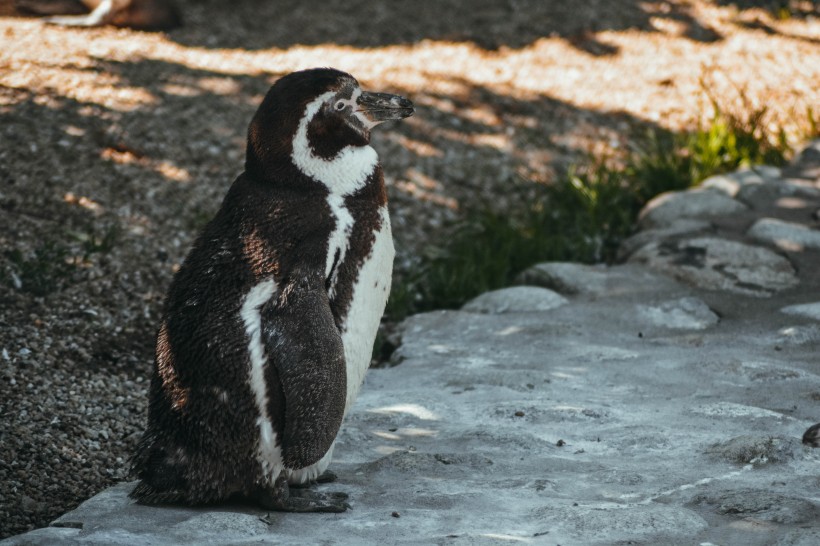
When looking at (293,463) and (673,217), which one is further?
(673,217)

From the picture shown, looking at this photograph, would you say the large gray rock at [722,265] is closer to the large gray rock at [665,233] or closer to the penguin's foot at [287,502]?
the large gray rock at [665,233]

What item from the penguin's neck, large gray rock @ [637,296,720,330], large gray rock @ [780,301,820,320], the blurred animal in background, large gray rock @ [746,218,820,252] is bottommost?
large gray rock @ [637,296,720,330]

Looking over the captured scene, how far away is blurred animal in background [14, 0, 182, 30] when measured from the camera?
7613mm

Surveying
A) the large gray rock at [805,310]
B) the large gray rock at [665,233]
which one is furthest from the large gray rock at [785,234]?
the large gray rock at [805,310]

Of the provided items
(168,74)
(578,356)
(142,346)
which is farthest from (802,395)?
(168,74)

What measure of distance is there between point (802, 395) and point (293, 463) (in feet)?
7.06

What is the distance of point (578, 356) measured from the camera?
491 cm

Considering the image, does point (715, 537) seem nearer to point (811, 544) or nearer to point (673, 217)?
point (811, 544)

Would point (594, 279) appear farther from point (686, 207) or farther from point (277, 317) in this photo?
point (277, 317)

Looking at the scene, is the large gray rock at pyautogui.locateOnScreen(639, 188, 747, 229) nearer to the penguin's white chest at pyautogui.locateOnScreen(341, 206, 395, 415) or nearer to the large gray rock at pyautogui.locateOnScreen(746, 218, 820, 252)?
the large gray rock at pyautogui.locateOnScreen(746, 218, 820, 252)

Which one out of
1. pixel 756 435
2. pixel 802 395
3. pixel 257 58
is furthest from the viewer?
A: pixel 257 58

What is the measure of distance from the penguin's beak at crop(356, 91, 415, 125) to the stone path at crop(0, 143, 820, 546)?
3.85 ft

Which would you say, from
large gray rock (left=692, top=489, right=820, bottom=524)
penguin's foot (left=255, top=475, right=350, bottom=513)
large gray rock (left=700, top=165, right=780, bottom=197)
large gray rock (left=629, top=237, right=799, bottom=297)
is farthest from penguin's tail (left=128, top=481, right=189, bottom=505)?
large gray rock (left=700, top=165, right=780, bottom=197)

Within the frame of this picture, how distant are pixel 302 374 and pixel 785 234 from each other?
3780 millimetres
